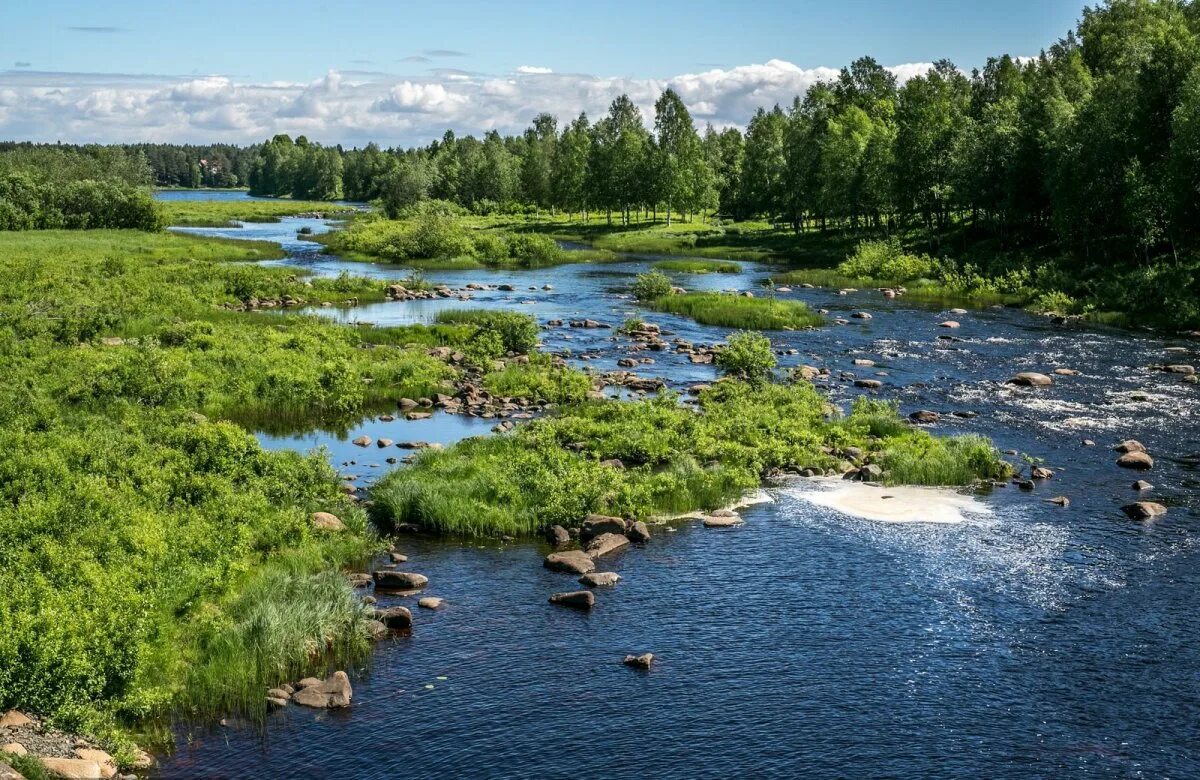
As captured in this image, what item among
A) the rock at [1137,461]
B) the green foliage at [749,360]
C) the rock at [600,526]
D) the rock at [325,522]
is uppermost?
the green foliage at [749,360]

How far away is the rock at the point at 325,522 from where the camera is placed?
31625 mm

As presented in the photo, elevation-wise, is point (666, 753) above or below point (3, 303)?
below

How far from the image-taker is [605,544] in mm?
32062

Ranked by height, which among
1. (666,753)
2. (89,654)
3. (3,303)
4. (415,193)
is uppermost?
(415,193)

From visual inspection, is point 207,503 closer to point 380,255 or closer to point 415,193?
point 380,255

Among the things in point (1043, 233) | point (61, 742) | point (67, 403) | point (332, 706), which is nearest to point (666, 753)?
point (332, 706)

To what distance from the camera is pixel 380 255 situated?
421 feet

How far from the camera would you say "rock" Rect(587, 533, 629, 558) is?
104 ft

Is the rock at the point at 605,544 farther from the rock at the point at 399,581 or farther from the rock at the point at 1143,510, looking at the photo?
the rock at the point at 1143,510

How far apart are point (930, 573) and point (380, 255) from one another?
107 m

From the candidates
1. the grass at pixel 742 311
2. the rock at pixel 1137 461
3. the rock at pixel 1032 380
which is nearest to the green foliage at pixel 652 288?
the grass at pixel 742 311

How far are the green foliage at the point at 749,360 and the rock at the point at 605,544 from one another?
22326 millimetres

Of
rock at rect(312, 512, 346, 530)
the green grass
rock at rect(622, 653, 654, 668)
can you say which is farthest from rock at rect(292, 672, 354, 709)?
the green grass

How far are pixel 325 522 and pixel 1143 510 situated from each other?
86.2 ft
